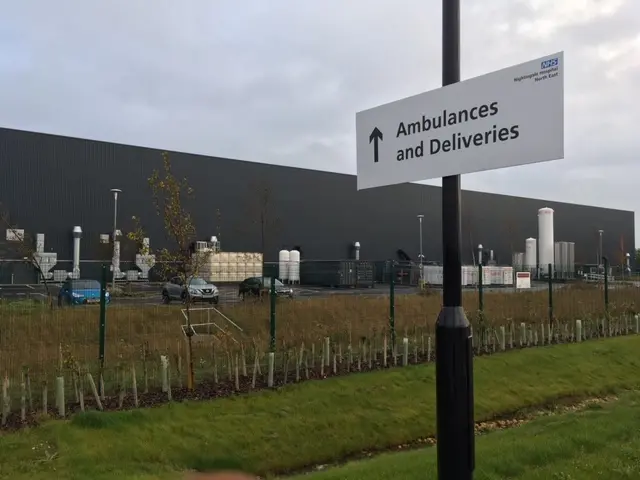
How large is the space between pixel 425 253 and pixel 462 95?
220 ft

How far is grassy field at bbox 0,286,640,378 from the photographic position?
10.2 metres

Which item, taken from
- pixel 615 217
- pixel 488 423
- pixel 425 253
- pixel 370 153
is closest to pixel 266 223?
pixel 425 253

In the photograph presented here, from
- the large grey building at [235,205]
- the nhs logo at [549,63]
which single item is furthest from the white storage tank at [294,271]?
the nhs logo at [549,63]

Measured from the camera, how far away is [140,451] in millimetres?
6684

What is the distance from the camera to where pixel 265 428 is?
7797 millimetres

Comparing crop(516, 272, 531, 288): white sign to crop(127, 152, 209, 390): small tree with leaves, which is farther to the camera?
crop(516, 272, 531, 288): white sign

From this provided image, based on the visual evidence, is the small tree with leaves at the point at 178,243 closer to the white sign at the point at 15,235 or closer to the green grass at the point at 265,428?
the green grass at the point at 265,428

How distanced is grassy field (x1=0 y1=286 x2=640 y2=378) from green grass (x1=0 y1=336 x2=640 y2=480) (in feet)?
Result: 6.79

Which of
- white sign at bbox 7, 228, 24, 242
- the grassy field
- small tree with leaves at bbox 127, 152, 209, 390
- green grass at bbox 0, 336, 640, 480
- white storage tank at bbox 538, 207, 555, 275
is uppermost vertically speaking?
white storage tank at bbox 538, 207, 555, 275

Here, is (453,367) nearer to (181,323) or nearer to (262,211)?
(181,323)

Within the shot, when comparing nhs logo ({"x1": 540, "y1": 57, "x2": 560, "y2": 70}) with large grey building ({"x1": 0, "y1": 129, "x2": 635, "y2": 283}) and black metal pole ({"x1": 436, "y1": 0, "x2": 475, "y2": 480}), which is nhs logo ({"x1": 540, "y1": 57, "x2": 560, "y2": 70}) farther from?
large grey building ({"x1": 0, "y1": 129, "x2": 635, "y2": 283})

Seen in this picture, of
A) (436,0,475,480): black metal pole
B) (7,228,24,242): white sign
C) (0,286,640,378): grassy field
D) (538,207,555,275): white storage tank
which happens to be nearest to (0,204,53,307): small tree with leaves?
(7,228,24,242): white sign

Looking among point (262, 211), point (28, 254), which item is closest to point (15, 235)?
point (28, 254)

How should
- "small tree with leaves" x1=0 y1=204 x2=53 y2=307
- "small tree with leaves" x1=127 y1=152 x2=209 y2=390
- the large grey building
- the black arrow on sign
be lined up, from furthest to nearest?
the large grey building, "small tree with leaves" x1=0 y1=204 x2=53 y2=307, "small tree with leaves" x1=127 y1=152 x2=209 y2=390, the black arrow on sign
